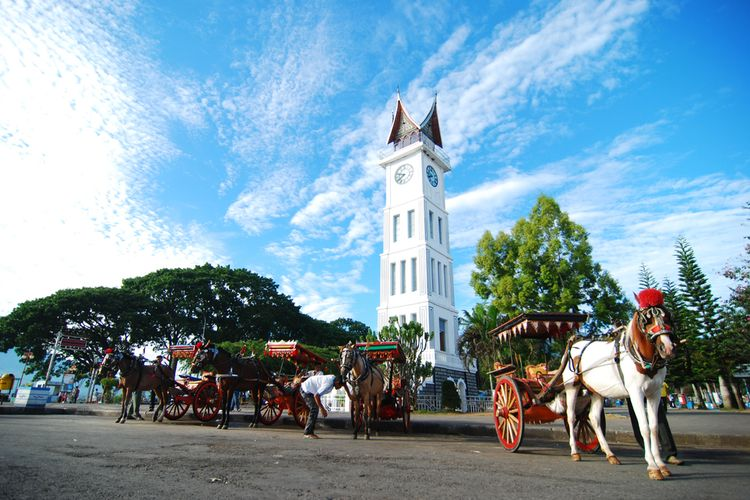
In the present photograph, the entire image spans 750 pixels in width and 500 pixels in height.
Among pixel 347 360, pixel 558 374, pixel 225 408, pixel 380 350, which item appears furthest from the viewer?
pixel 380 350

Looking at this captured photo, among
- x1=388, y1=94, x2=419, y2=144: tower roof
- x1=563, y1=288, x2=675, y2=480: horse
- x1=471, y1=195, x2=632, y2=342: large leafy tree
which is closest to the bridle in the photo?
x1=563, y1=288, x2=675, y2=480: horse

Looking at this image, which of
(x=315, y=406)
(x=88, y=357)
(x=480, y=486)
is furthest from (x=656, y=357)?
(x=88, y=357)

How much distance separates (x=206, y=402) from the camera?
11961 millimetres

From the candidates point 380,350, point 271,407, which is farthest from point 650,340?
point 271,407

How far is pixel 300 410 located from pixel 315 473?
25.9 feet

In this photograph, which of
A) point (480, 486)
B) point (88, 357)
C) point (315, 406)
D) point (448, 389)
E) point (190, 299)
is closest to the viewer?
point (480, 486)

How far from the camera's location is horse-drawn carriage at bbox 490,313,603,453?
20.9 feet

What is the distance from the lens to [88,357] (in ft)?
119

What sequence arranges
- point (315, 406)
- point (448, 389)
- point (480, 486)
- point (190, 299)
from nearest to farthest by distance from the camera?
point (480, 486)
point (315, 406)
point (448, 389)
point (190, 299)

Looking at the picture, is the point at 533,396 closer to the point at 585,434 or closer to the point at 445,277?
the point at 585,434

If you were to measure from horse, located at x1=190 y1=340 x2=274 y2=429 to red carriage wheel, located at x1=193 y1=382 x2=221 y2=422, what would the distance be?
1.42 m

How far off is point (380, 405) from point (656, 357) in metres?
7.07

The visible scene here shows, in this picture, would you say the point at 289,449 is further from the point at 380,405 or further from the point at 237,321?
the point at 237,321

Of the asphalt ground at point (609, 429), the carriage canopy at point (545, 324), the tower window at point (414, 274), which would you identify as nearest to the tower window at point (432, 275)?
the tower window at point (414, 274)
